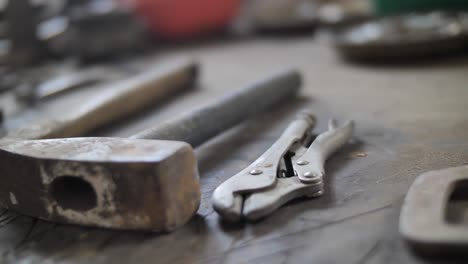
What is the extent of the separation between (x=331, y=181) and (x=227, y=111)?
513 millimetres

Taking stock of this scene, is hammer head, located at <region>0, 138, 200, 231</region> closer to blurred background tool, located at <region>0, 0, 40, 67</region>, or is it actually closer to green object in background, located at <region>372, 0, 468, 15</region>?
blurred background tool, located at <region>0, 0, 40, 67</region>

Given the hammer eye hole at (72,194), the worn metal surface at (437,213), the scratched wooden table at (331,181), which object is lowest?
the scratched wooden table at (331,181)

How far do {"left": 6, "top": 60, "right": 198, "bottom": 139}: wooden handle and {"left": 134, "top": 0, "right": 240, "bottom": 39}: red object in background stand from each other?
1.39 meters

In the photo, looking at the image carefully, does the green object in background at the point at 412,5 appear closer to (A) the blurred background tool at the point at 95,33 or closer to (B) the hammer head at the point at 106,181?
(A) the blurred background tool at the point at 95,33

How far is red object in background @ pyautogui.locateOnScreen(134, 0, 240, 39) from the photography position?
3.73 meters

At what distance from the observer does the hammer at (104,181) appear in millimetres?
1064

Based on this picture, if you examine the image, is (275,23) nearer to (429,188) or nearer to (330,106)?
(330,106)

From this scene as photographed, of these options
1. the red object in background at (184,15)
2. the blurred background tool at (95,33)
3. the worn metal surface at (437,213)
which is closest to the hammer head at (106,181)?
the worn metal surface at (437,213)

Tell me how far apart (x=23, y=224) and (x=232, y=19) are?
3.17 metres

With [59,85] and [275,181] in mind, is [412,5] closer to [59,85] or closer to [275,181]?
[59,85]

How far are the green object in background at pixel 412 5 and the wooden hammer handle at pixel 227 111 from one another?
55.4 inches

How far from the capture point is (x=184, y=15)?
150 inches

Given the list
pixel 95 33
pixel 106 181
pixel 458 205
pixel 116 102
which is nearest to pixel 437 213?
pixel 458 205

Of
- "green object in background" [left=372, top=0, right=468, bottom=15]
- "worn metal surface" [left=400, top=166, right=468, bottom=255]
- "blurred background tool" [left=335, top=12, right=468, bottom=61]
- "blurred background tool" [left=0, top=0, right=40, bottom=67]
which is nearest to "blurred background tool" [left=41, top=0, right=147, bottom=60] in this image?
"blurred background tool" [left=0, top=0, right=40, bottom=67]
